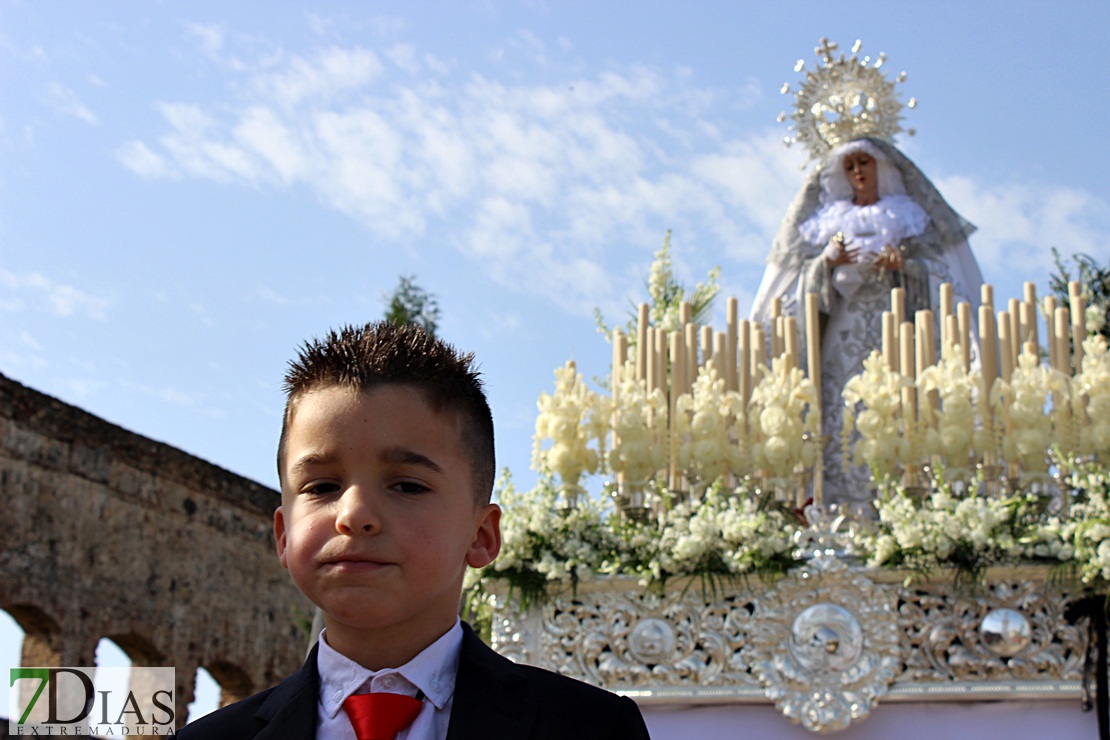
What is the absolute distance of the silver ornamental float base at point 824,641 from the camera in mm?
4500

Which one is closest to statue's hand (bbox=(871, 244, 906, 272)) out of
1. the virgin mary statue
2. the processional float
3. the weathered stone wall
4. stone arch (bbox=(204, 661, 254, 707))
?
the virgin mary statue

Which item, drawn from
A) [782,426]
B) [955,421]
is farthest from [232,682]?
[955,421]

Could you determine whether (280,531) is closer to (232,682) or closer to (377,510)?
(377,510)

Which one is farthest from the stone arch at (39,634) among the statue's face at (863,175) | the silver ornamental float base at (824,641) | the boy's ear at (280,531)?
the boy's ear at (280,531)

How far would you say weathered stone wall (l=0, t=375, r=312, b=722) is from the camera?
10.2 m

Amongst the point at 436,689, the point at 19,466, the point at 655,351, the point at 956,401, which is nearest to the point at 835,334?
the point at 655,351

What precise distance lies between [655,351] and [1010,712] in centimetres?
213

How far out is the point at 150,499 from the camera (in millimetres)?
11484

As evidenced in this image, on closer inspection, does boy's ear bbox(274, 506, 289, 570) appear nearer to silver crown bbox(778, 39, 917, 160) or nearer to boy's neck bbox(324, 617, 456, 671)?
boy's neck bbox(324, 617, 456, 671)

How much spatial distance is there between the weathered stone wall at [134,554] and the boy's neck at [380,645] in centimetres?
821

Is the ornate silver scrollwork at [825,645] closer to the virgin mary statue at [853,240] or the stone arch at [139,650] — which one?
the virgin mary statue at [853,240]

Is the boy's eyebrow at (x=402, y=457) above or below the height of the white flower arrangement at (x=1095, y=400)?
below

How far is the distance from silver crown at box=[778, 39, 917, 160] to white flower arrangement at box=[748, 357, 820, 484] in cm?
267

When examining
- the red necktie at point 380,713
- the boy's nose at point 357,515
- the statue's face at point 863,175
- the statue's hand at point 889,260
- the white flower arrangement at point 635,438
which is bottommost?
the red necktie at point 380,713
